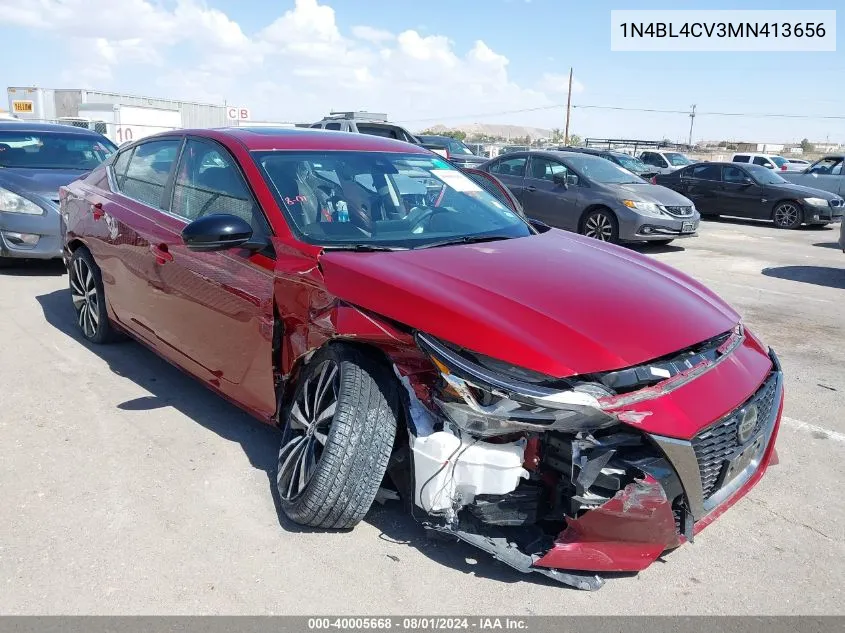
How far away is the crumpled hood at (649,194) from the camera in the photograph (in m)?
11.2

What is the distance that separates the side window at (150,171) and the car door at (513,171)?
825 centimetres

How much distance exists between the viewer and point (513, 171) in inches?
500

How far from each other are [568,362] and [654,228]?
920 cm

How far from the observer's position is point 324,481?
287 centimetres

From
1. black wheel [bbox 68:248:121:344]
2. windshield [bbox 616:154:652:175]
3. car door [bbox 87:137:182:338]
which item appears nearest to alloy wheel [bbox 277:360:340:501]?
car door [bbox 87:137:182:338]

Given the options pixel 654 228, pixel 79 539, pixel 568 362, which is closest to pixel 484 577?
pixel 568 362

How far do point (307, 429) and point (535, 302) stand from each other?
3.64ft

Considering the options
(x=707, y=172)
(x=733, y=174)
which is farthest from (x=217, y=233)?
(x=707, y=172)

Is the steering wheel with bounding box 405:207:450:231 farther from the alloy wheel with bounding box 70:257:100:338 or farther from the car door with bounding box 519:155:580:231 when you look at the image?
the car door with bounding box 519:155:580:231

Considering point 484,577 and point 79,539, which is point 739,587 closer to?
point 484,577

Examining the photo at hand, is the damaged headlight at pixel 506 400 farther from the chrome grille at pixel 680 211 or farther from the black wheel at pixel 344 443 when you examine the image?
the chrome grille at pixel 680 211

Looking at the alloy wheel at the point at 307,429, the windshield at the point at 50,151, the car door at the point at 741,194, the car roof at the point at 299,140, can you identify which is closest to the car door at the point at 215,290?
the car roof at the point at 299,140

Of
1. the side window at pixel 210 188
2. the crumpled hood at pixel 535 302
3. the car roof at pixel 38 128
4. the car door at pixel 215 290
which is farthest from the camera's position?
the car roof at pixel 38 128

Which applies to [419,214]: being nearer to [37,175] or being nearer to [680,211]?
[37,175]
